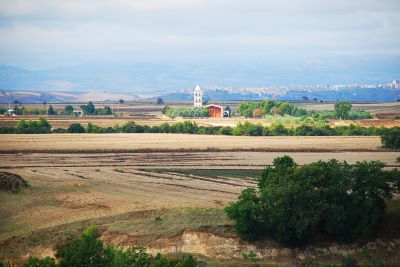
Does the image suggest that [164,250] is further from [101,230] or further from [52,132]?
[52,132]

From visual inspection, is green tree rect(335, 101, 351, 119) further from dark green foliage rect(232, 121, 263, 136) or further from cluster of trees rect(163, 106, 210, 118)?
dark green foliage rect(232, 121, 263, 136)

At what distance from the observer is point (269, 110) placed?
132500 mm

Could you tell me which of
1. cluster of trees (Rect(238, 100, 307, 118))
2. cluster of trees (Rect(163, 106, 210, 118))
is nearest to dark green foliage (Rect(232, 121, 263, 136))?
cluster of trees (Rect(238, 100, 307, 118))

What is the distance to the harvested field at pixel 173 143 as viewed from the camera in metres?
69.8

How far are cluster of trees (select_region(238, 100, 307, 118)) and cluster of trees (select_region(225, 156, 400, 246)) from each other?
86504 mm

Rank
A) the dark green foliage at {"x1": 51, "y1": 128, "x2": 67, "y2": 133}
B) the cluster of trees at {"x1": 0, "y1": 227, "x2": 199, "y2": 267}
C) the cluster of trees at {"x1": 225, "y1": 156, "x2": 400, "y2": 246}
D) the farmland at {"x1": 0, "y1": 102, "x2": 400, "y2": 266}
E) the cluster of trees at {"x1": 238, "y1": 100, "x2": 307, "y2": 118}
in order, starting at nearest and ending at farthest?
the cluster of trees at {"x1": 0, "y1": 227, "x2": 199, "y2": 267} → the farmland at {"x1": 0, "y1": 102, "x2": 400, "y2": 266} → the cluster of trees at {"x1": 225, "y1": 156, "x2": 400, "y2": 246} → the dark green foliage at {"x1": 51, "y1": 128, "x2": 67, "y2": 133} → the cluster of trees at {"x1": 238, "y1": 100, "x2": 307, "y2": 118}

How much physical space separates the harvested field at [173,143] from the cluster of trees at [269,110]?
4369cm

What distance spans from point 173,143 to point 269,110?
5934 cm

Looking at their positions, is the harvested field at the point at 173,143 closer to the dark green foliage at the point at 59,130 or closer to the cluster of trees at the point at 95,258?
the dark green foliage at the point at 59,130

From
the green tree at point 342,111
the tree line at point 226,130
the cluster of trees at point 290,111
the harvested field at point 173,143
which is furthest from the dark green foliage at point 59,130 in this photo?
the green tree at point 342,111

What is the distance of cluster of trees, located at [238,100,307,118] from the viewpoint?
128500 millimetres

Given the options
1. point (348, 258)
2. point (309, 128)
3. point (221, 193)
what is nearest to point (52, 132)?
point (309, 128)

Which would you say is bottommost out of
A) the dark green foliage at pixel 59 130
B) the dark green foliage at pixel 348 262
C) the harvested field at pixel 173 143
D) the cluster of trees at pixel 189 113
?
the dark green foliage at pixel 348 262

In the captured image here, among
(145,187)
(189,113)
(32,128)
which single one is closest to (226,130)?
(32,128)
